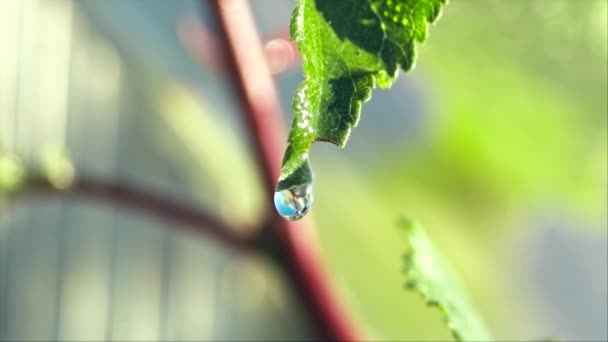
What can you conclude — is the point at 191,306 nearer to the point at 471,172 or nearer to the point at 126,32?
the point at 126,32

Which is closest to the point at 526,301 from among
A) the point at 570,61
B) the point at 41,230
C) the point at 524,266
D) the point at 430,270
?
the point at 524,266

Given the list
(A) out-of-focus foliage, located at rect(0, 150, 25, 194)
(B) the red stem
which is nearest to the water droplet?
(B) the red stem

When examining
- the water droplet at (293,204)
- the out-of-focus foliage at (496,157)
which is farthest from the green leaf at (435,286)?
the out-of-focus foliage at (496,157)

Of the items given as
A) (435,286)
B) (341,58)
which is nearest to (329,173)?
(435,286)

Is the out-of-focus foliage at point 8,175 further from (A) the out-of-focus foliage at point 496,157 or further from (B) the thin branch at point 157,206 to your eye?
(A) the out-of-focus foliage at point 496,157

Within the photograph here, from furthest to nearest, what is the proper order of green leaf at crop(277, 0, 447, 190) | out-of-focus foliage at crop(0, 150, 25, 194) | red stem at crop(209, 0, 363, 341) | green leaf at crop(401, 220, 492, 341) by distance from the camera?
1. out-of-focus foliage at crop(0, 150, 25, 194)
2. red stem at crop(209, 0, 363, 341)
3. green leaf at crop(401, 220, 492, 341)
4. green leaf at crop(277, 0, 447, 190)

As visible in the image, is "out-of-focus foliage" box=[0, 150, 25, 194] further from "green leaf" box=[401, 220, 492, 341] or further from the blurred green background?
"green leaf" box=[401, 220, 492, 341]
